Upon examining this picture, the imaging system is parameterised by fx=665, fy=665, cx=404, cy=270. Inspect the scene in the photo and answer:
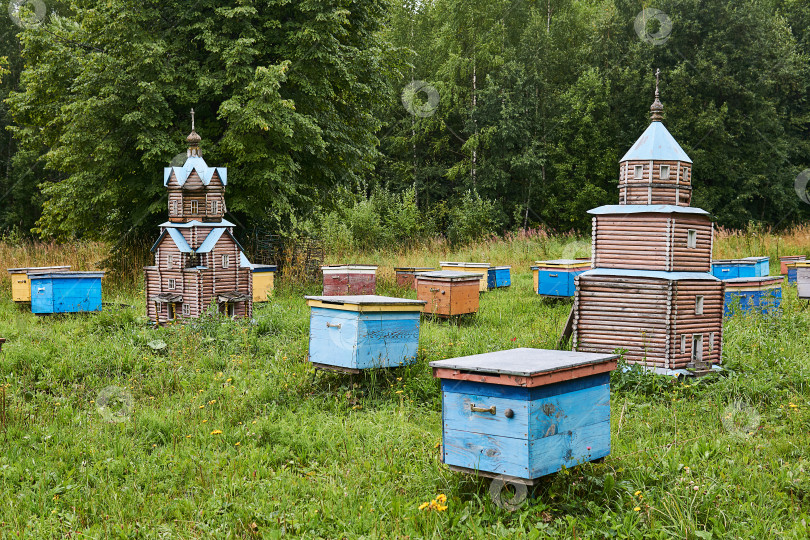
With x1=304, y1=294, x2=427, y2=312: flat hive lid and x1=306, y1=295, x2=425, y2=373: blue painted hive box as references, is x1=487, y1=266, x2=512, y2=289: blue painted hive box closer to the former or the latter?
x1=306, y1=295, x2=425, y2=373: blue painted hive box

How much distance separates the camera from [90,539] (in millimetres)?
4191

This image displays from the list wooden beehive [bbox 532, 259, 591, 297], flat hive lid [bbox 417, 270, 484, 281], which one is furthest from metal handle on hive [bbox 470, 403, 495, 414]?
wooden beehive [bbox 532, 259, 591, 297]

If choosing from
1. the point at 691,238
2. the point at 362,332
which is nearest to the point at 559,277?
the point at 691,238

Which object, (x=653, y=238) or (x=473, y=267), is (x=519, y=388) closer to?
(x=653, y=238)

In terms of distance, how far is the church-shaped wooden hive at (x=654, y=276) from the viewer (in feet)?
24.5

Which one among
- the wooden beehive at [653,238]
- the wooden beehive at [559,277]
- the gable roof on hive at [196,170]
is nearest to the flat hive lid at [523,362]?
the wooden beehive at [653,238]

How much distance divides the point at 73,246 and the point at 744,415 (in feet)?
63.3

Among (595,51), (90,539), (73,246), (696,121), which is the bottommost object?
(90,539)

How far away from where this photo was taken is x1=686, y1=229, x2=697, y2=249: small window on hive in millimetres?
7758

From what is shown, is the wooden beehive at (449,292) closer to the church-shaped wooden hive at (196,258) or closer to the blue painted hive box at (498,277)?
the church-shaped wooden hive at (196,258)

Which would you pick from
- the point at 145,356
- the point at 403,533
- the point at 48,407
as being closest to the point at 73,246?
the point at 145,356

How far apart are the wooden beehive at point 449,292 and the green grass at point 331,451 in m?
2.40

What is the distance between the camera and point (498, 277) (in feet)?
52.2

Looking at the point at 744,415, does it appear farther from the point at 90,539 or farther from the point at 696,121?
the point at 696,121
